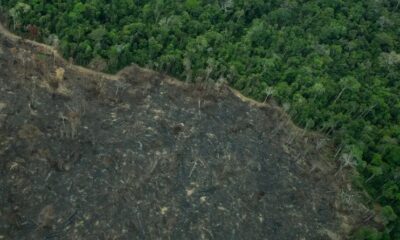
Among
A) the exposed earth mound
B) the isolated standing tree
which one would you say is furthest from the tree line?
the exposed earth mound

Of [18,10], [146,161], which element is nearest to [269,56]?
[146,161]

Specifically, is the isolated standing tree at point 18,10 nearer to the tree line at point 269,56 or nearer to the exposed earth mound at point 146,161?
the tree line at point 269,56

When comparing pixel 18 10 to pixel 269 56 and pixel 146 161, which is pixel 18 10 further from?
pixel 269 56

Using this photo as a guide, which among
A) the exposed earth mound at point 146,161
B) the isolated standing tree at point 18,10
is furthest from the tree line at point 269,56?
the exposed earth mound at point 146,161

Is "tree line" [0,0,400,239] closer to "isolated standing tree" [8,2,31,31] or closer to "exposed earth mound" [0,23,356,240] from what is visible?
"isolated standing tree" [8,2,31,31]

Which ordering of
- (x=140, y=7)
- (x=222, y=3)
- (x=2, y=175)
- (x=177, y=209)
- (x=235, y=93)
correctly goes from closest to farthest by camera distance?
1. (x=2, y=175)
2. (x=177, y=209)
3. (x=235, y=93)
4. (x=140, y=7)
5. (x=222, y=3)

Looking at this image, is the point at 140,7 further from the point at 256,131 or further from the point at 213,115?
the point at 256,131

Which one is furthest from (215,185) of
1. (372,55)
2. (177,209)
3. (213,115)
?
(372,55)

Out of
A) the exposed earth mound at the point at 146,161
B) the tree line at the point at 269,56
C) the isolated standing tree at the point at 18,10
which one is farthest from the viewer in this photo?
the isolated standing tree at the point at 18,10
